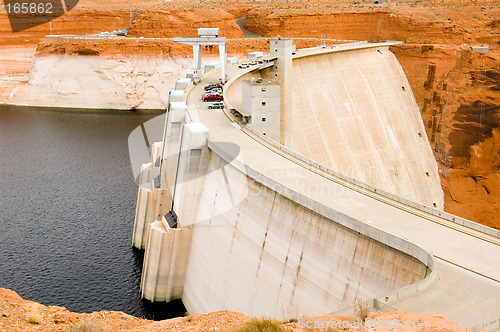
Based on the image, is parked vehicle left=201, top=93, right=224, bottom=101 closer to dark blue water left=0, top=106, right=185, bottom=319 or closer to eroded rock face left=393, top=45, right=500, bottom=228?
dark blue water left=0, top=106, right=185, bottom=319

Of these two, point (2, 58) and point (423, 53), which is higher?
point (423, 53)

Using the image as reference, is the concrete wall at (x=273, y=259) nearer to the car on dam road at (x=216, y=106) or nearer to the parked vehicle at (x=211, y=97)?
the car on dam road at (x=216, y=106)

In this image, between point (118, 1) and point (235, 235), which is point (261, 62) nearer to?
point (235, 235)

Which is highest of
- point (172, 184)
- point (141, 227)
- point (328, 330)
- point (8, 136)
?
point (328, 330)

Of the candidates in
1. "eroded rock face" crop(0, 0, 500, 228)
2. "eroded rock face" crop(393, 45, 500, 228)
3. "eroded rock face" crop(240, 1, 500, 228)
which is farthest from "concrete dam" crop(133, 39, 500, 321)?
"eroded rock face" crop(0, 0, 500, 228)

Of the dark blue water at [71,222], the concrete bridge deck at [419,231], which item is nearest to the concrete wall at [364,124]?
the concrete bridge deck at [419,231]

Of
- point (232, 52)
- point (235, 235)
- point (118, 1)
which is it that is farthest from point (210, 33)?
point (118, 1)
